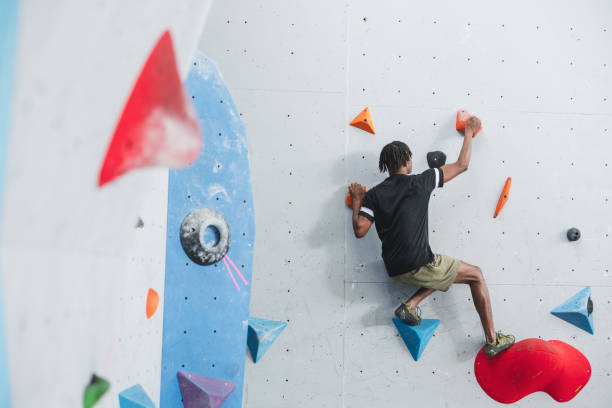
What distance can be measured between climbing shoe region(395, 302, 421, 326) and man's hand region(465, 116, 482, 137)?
0.86 metres

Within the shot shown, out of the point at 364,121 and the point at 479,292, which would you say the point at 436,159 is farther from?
the point at 479,292

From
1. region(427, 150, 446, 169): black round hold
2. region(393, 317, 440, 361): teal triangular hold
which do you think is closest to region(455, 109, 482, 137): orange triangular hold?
region(427, 150, 446, 169): black round hold

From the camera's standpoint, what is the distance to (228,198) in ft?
7.22

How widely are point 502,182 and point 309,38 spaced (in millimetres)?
1173

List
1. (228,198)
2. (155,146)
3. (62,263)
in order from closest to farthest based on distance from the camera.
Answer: (155,146) < (62,263) < (228,198)

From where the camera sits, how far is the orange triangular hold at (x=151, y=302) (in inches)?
72.6

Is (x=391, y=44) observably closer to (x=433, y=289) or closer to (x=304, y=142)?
(x=304, y=142)

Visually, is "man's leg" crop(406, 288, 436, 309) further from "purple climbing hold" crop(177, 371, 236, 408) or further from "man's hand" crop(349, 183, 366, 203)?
"purple climbing hold" crop(177, 371, 236, 408)

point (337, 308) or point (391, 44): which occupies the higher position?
point (391, 44)

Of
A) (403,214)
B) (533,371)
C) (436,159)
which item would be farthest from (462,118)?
(533,371)

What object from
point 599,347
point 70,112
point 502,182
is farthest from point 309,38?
point 599,347

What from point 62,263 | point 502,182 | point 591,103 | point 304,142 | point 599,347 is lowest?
point 599,347

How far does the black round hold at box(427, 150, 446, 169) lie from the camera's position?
236cm

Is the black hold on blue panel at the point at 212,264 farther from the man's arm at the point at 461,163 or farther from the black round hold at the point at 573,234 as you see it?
the black round hold at the point at 573,234
